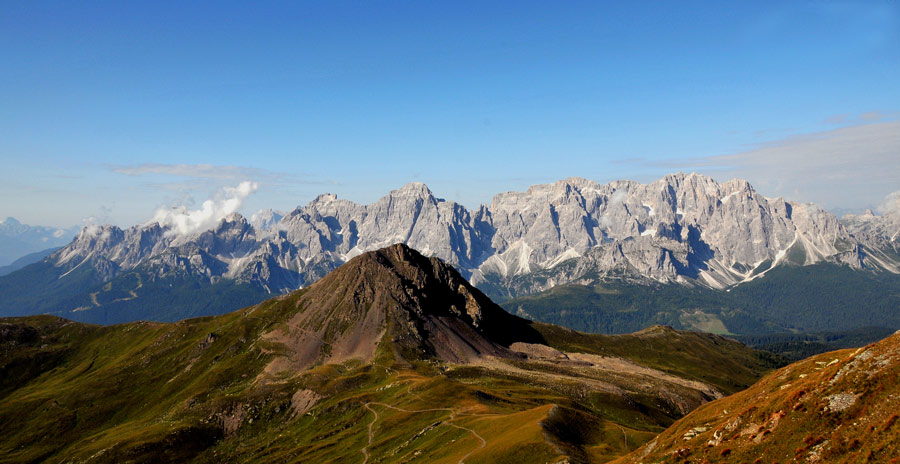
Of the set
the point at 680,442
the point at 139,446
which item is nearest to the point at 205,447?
the point at 139,446

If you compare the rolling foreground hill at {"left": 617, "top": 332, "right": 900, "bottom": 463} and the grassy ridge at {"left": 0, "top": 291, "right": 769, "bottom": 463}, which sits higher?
the rolling foreground hill at {"left": 617, "top": 332, "right": 900, "bottom": 463}

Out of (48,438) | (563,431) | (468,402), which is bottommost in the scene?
(48,438)

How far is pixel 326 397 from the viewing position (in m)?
182

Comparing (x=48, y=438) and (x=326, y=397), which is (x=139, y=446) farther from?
(x=48, y=438)

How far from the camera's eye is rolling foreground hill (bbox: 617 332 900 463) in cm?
3781

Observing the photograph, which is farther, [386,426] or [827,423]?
[386,426]

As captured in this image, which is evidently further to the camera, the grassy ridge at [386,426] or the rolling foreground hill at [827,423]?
the grassy ridge at [386,426]

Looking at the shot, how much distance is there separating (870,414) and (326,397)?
171096 millimetres

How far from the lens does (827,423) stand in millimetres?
41688

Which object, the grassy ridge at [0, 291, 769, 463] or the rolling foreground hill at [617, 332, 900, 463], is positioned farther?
the grassy ridge at [0, 291, 769, 463]

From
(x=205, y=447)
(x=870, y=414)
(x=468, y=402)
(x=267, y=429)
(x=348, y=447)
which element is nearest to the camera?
(x=870, y=414)

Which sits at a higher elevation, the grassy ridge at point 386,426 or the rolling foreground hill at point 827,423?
the rolling foreground hill at point 827,423

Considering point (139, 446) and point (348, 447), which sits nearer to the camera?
point (348, 447)

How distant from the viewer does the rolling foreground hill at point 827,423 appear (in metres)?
37.8
